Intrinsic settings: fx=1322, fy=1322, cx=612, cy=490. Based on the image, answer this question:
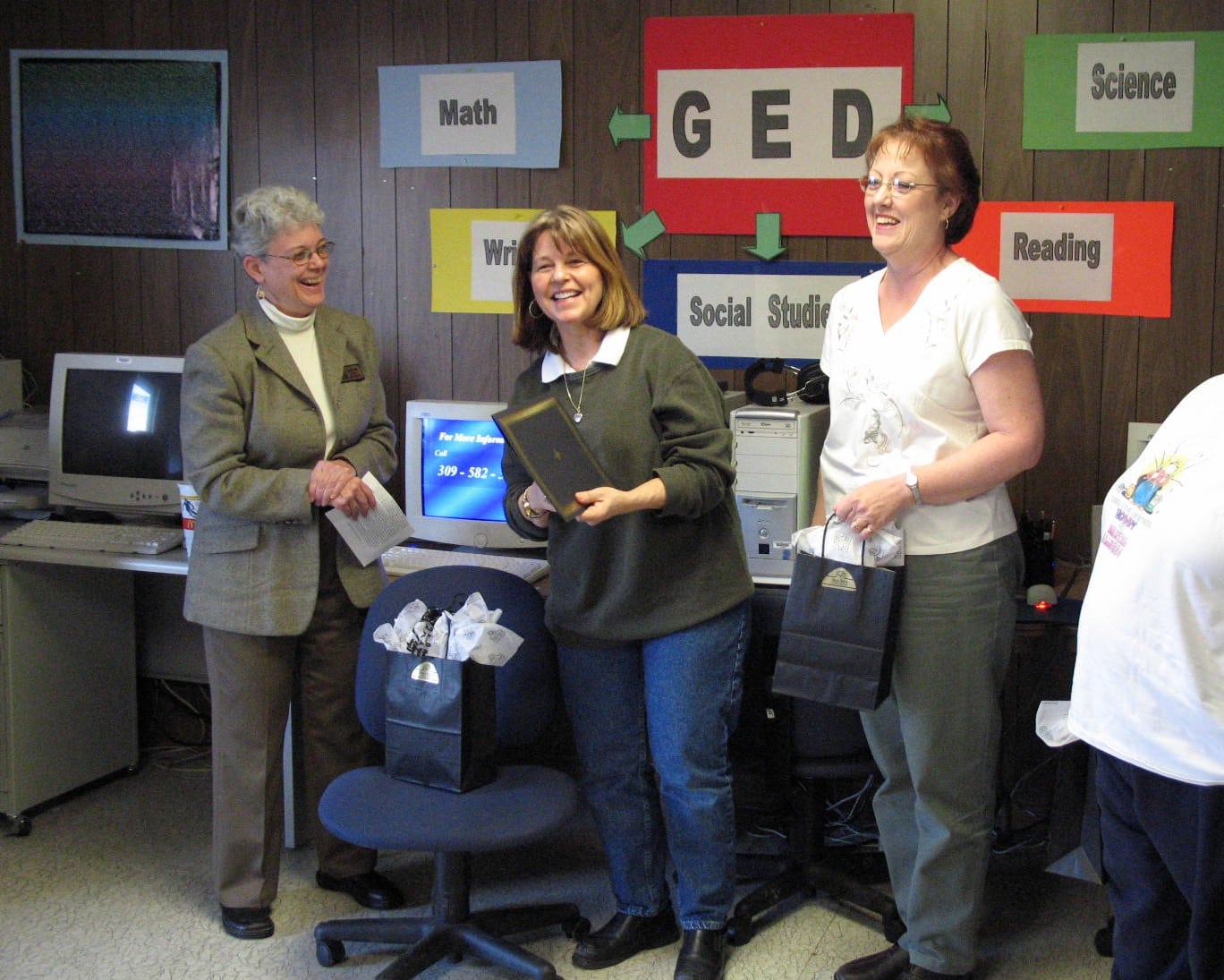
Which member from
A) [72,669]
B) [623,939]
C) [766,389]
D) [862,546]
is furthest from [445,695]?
[72,669]

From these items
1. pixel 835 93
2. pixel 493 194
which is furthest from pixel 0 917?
pixel 835 93

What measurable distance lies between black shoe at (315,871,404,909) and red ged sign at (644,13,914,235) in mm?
1694

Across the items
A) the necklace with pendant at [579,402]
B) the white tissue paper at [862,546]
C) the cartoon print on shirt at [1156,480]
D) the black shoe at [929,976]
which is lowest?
the black shoe at [929,976]

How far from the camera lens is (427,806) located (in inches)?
90.8

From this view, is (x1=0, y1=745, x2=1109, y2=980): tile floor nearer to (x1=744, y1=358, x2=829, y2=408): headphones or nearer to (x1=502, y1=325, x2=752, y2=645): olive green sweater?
(x1=502, y1=325, x2=752, y2=645): olive green sweater

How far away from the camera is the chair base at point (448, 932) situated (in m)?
2.45

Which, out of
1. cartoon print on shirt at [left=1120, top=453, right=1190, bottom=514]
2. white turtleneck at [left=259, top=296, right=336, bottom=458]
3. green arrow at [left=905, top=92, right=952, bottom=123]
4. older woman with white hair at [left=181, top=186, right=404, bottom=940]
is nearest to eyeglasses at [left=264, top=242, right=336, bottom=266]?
older woman with white hair at [left=181, top=186, right=404, bottom=940]

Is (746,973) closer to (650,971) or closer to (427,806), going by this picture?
(650,971)

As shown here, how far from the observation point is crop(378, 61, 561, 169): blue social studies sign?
333 cm

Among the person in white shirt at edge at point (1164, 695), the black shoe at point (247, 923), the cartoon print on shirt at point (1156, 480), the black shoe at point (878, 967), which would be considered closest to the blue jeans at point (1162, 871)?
the person in white shirt at edge at point (1164, 695)

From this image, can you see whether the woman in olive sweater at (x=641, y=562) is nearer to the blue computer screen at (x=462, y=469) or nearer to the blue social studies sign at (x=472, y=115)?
the blue computer screen at (x=462, y=469)

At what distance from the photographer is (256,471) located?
2.54 meters

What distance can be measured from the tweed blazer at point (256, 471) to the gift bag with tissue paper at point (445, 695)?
12.3 inches

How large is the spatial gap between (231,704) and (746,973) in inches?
45.2
